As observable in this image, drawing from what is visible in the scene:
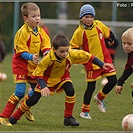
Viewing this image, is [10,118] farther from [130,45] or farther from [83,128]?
[130,45]

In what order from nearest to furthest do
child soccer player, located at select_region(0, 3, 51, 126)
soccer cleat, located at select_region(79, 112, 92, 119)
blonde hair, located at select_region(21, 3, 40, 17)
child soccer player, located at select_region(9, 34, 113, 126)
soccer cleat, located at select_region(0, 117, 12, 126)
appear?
1. child soccer player, located at select_region(9, 34, 113, 126)
2. soccer cleat, located at select_region(0, 117, 12, 126)
3. child soccer player, located at select_region(0, 3, 51, 126)
4. blonde hair, located at select_region(21, 3, 40, 17)
5. soccer cleat, located at select_region(79, 112, 92, 119)

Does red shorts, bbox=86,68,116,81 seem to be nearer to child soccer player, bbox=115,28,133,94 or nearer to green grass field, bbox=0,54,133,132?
green grass field, bbox=0,54,133,132

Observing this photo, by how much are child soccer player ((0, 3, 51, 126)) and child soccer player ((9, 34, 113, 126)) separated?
0.57ft

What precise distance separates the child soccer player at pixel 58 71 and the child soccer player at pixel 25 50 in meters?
0.18

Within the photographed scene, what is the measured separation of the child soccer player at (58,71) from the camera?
741 centimetres

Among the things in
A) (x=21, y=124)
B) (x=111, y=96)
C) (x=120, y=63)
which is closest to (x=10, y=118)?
(x=21, y=124)

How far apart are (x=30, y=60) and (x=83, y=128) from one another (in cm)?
128

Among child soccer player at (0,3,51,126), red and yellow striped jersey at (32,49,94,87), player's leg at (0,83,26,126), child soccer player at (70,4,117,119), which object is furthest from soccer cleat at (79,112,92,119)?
player's leg at (0,83,26,126)

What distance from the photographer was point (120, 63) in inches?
875

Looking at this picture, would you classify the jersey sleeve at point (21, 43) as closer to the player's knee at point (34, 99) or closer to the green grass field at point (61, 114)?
the player's knee at point (34, 99)

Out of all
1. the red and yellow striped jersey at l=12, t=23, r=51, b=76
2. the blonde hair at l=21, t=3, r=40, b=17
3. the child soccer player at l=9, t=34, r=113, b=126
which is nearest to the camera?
the child soccer player at l=9, t=34, r=113, b=126

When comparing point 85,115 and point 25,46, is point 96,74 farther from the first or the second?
point 25,46

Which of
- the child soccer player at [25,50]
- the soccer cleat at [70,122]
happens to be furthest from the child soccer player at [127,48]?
the child soccer player at [25,50]

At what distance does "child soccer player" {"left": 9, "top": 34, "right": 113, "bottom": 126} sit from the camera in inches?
292
